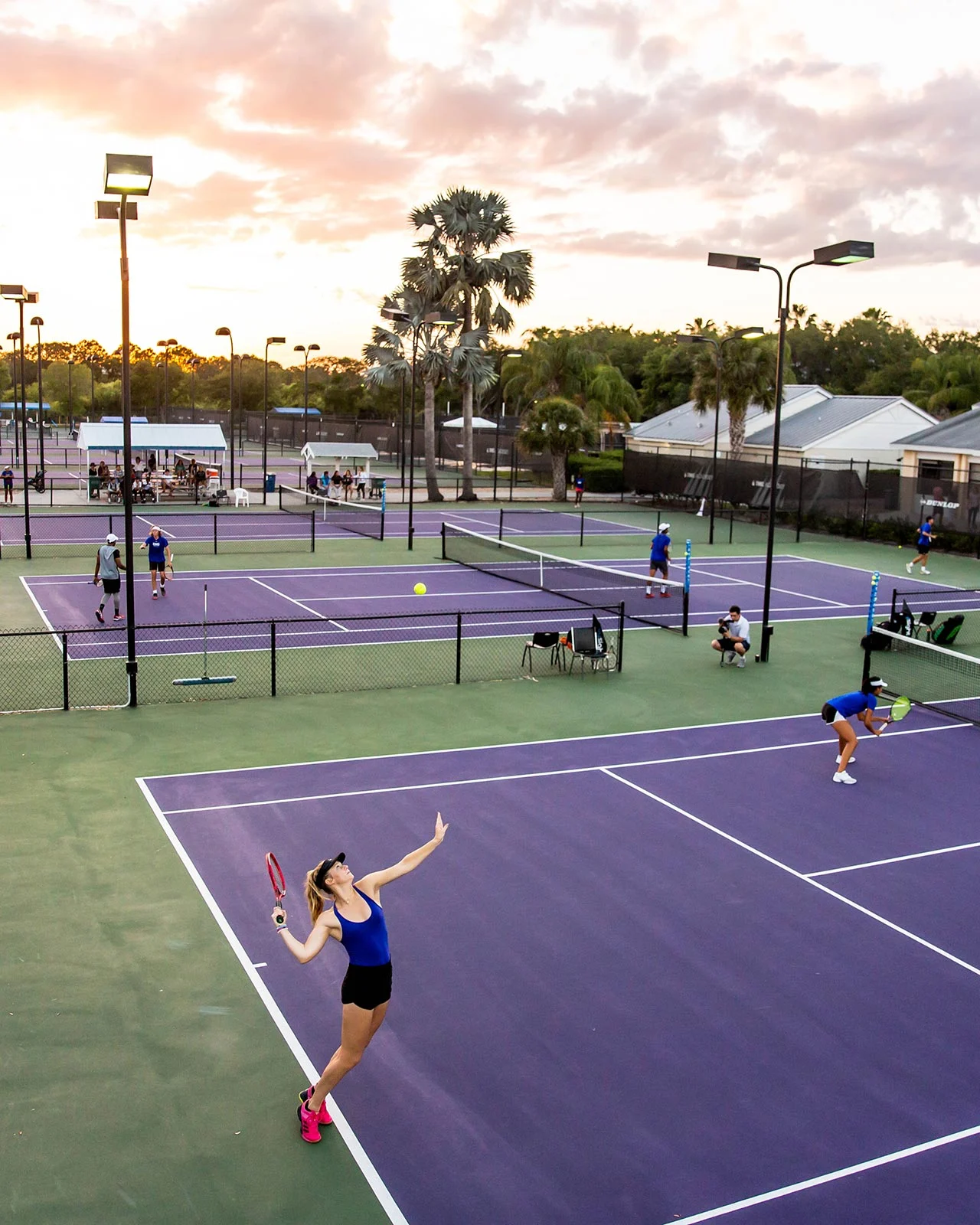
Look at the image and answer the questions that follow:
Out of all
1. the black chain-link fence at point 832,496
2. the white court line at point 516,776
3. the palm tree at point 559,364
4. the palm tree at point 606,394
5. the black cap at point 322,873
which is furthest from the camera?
the palm tree at point 606,394

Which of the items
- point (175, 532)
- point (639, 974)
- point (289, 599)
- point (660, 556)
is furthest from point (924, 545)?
point (639, 974)

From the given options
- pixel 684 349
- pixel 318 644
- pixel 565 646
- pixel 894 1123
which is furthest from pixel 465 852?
pixel 684 349

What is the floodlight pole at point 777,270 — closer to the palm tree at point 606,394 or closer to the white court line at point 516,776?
the white court line at point 516,776

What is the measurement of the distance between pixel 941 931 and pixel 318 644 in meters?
13.5

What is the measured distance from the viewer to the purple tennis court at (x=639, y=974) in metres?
7.01

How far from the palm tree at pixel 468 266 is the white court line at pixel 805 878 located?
38.0 meters

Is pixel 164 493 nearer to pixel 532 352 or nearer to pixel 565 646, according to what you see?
pixel 532 352

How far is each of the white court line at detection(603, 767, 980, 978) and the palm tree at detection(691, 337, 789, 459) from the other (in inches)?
1414

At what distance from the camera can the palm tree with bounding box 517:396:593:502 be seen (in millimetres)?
52031

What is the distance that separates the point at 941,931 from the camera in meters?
10.4

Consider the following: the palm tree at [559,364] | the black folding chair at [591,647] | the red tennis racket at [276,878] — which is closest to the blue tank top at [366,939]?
the red tennis racket at [276,878]

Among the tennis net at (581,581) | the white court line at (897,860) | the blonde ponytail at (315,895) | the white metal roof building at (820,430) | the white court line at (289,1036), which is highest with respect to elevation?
the white metal roof building at (820,430)

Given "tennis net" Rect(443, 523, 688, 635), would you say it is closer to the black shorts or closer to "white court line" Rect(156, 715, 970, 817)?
"white court line" Rect(156, 715, 970, 817)

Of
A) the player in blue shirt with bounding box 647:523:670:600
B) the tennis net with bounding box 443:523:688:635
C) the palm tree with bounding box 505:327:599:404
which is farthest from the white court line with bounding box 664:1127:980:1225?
the palm tree with bounding box 505:327:599:404
